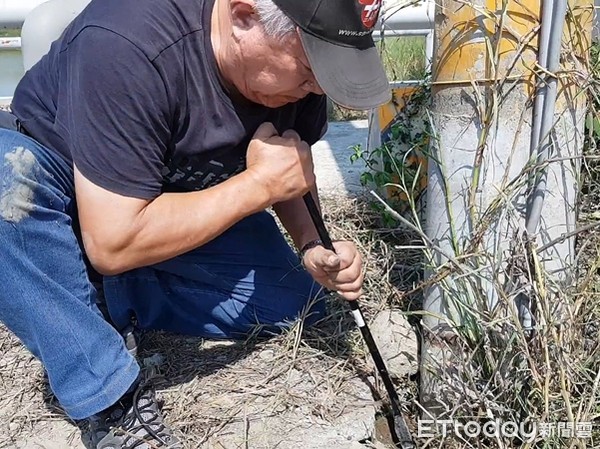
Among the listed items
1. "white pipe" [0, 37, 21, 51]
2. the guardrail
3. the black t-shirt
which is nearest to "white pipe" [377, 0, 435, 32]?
the guardrail

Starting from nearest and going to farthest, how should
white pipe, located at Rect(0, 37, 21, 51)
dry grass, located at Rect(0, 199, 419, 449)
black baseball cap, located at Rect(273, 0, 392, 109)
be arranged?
1. black baseball cap, located at Rect(273, 0, 392, 109)
2. dry grass, located at Rect(0, 199, 419, 449)
3. white pipe, located at Rect(0, 37, 21, 51)

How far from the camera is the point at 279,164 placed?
190 centimetres

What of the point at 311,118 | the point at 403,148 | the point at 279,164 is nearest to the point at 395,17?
the point at 403,148

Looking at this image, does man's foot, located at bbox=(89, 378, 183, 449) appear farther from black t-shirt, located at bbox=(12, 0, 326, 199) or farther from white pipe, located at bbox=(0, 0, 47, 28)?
white pipe, located at bbox=(0, 0, 47, 28)

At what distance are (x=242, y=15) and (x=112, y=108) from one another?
0.35m

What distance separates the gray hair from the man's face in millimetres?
13

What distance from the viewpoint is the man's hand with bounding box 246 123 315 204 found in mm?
1888

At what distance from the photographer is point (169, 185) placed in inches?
84.5

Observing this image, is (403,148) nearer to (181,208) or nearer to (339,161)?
(339,161)

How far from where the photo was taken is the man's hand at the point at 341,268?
2.05 meters

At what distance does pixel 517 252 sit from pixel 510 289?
0.30ft

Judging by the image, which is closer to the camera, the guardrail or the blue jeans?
the blue jeans

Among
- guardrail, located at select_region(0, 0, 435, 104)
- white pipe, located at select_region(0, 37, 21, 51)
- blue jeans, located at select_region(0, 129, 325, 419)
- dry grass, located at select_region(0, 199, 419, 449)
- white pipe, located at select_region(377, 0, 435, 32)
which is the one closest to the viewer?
blue jeans, located at select_region(0, 129, 325, 419)

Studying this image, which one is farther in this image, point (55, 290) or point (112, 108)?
point (55, 290)
